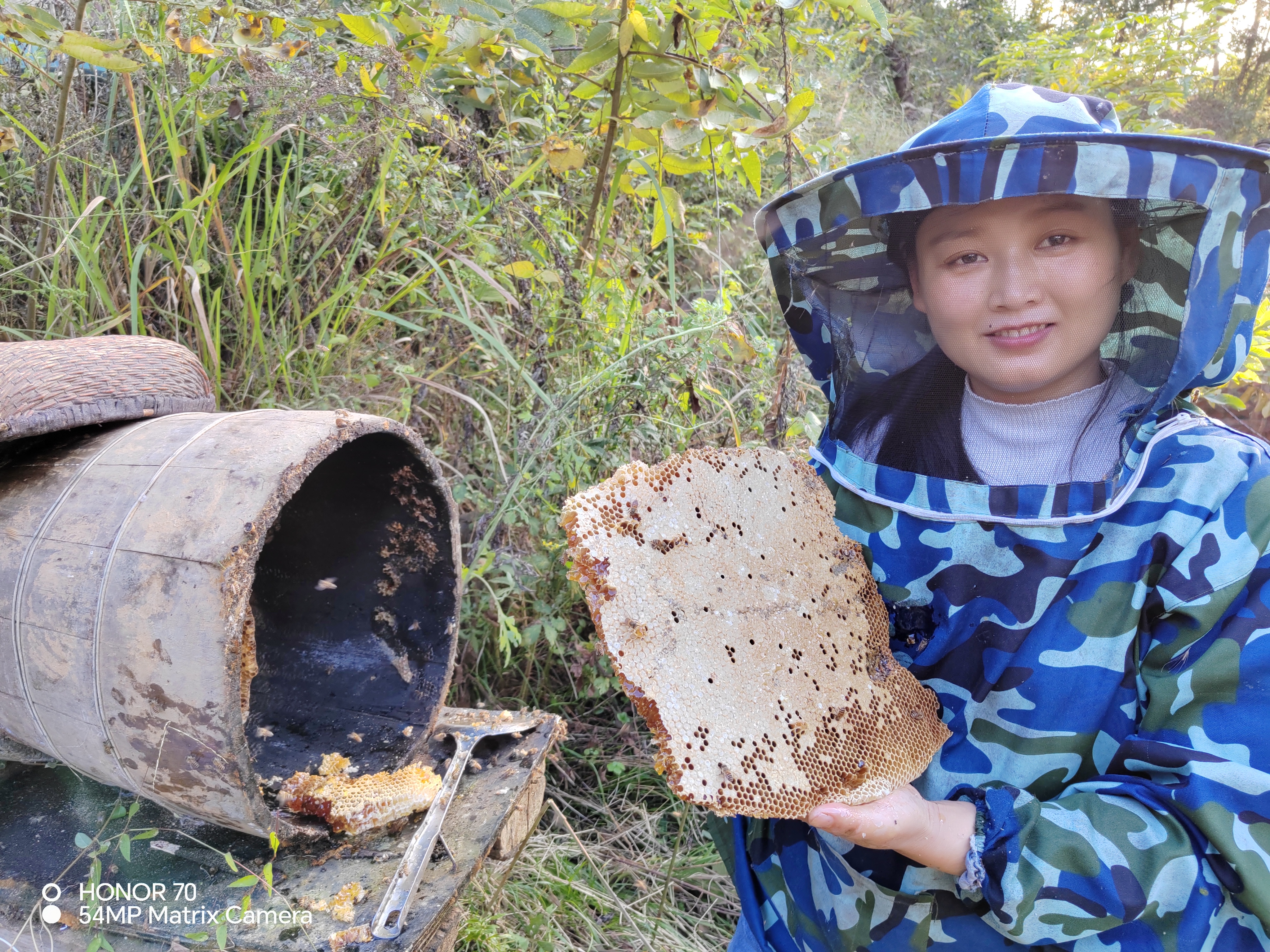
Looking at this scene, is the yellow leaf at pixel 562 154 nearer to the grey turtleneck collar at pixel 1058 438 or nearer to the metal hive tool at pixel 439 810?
the grey turtleneck collar at pixel 1058 438

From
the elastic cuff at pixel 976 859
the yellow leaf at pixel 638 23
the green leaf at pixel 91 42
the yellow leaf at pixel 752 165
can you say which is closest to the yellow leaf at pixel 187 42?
the green leaf at pixel 91 42

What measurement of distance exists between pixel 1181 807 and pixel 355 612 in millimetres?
1594

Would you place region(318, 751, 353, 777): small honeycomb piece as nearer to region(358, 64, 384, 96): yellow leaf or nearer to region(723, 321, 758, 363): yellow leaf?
region(723, 321, 758, 363): yellow leaf

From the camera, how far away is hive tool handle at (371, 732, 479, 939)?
4.25ft

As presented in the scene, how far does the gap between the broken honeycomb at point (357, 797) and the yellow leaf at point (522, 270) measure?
47.5 inches

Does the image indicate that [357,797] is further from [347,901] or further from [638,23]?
[638,23]

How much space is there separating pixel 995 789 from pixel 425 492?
1215 millimetres

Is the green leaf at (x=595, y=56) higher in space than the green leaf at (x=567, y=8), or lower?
lower

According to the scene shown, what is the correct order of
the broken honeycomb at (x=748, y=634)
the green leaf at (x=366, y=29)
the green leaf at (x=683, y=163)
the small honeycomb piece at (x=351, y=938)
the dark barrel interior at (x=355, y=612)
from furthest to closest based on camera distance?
1. the green leaf at (x=683, y=163)
2. the dark barrel interior at (x=355, y=612)
3. the green leaf at (x=366, y=29)
4. the small honeycomb piece at (x=351, y=938)
5. the broken honeycomb at (x=748, y=634)

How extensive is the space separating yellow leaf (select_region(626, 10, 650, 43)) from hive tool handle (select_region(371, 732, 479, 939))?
5.22 feet

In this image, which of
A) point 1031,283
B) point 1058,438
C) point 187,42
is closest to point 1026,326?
point 1031,283

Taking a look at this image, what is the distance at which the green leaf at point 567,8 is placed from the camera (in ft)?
5.44

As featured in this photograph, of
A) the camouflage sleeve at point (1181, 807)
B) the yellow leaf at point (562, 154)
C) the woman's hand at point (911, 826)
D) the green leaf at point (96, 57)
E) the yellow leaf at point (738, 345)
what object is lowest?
the woman's hand at point (911, 826)

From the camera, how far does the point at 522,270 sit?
203 cm
